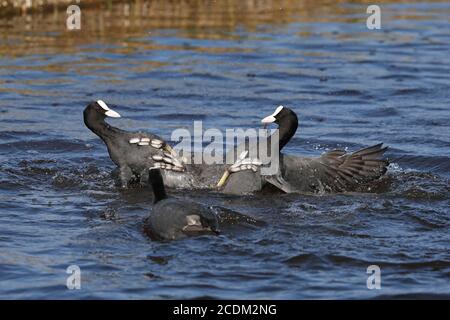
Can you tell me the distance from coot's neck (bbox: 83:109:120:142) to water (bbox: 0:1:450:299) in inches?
18.5

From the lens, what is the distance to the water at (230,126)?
698 centimetres

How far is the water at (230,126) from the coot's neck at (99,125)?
470mm

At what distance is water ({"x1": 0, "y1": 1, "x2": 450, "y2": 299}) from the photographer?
6.98m

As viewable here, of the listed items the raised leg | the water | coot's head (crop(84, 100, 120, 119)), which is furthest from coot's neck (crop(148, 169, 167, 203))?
coot's head (crop(84, 100, 120, 119))

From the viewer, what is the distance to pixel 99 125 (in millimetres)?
9383

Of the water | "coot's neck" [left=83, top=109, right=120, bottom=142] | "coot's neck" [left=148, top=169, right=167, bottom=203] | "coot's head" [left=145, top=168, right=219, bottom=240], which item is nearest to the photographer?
the water

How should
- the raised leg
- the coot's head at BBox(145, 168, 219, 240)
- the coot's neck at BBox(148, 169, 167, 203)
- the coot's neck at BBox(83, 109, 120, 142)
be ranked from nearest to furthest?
the coot's head at BBox(145, 168, 219, 240)
the coot's neck at BBox(148, 169, 167, 203)
the raised leg
the coot's neck at BBox(83, 109, 120, 142)

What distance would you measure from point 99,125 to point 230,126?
2546 mm

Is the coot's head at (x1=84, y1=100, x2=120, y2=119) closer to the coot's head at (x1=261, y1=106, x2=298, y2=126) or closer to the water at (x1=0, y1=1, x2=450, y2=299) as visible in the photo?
the water at (x1=0, y1=1, x2=450, y2=299)

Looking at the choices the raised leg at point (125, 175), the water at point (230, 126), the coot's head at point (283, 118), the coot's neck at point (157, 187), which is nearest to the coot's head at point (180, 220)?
the water at point (230, 126)

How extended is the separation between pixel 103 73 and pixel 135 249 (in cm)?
710

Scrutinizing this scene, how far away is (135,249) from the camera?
7.39 m

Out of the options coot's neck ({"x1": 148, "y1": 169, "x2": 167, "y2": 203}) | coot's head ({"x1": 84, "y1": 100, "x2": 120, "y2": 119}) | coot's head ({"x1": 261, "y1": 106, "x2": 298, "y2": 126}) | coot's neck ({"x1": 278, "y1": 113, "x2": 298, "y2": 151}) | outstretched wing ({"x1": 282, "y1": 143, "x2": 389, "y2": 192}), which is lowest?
outstretched wing ({"x1": 282, "y1": 143, "x2": 389, "y2": 192})
